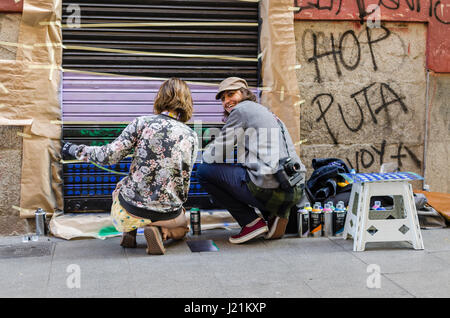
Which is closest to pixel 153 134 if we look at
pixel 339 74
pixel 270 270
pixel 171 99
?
pixel 171 99

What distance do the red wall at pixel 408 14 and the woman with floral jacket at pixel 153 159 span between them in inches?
83.9

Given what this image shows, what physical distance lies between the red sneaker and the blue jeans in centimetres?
5

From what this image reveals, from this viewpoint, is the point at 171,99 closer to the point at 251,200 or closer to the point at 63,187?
the point at 251,200

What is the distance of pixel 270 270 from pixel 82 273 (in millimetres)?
1360

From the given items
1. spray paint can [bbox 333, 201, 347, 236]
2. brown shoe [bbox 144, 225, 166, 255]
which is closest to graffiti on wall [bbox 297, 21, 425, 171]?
spray paint can [bbox 333, 201, 347, 236]

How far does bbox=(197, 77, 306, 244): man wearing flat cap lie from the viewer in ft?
13.8

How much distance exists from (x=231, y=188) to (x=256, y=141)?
1.55ft

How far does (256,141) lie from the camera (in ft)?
14.0

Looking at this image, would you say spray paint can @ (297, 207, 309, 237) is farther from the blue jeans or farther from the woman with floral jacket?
the woman with floral jacket

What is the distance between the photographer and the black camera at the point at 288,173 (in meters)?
4.17

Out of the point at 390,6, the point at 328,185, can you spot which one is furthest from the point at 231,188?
the point at 390,6

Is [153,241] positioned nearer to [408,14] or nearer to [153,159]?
[153,159]

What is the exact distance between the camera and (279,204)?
434cm

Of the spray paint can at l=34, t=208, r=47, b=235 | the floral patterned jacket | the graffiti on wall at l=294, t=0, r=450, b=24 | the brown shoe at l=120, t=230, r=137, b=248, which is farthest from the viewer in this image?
the graffiti on wall at l=294, t=0, r=450, b=24
